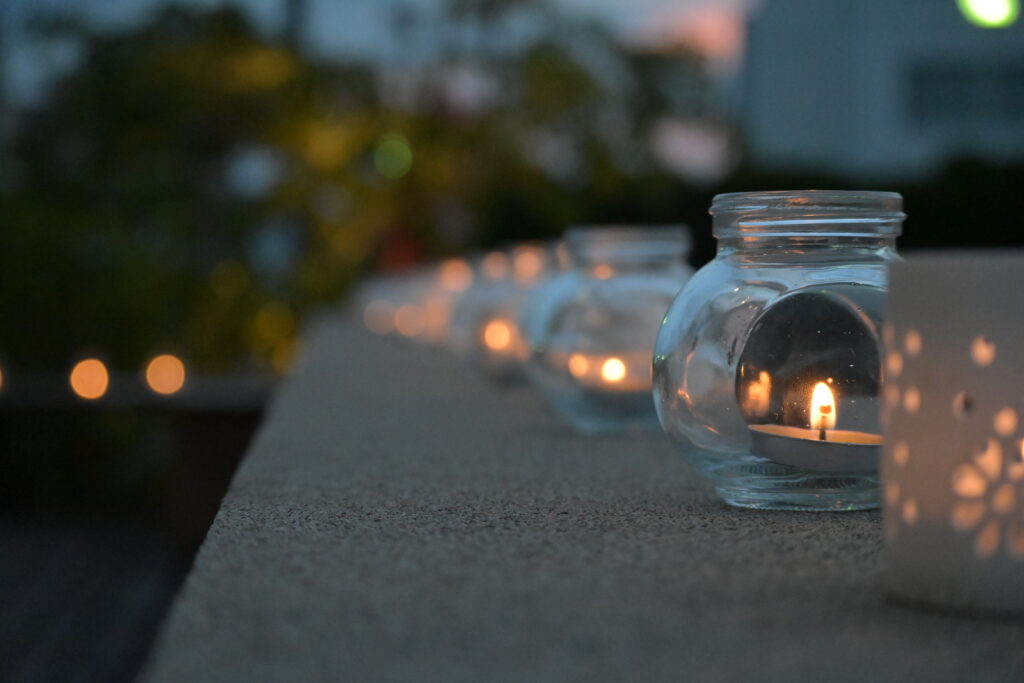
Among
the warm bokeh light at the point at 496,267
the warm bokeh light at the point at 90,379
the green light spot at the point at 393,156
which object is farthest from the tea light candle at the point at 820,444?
the green light spot at the point at 393,156

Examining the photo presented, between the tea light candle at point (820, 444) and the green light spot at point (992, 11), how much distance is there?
0.58 metres

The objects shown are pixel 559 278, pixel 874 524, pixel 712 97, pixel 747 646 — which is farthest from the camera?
pixel 712 97

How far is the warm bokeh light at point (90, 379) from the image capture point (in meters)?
6.35

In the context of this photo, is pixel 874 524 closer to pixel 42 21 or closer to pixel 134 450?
pixel 134 450

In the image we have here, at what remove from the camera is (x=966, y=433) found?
94 cm

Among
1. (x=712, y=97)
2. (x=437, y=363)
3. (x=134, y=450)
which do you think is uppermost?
(x=712, y=97)

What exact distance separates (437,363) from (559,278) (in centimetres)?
175

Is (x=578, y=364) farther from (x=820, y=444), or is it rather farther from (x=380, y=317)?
(x=380, y=317)

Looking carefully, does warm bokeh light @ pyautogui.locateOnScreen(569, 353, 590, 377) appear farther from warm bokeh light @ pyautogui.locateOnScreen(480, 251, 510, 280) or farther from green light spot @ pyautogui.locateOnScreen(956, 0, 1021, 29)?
warm bokeh light @ pyautogui.locateOnScreen(480, 251, 510, 280)

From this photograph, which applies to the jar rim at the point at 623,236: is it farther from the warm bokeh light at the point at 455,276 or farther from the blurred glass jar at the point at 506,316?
the warm bokeh light at the point at 455,276

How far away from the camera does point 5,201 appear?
9242mm

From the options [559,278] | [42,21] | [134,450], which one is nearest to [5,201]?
[134,450]

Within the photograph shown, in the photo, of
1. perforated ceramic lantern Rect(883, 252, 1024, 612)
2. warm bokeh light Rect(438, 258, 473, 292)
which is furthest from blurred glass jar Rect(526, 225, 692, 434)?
warm bokeh light Rect(438, 258, 473, 292)

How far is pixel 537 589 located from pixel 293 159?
1206cm
